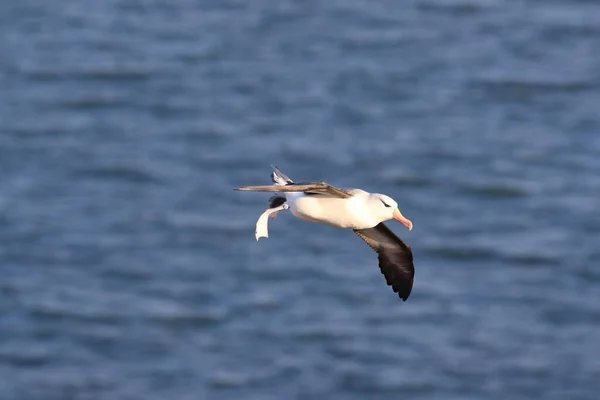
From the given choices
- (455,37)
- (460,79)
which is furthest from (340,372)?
(455,37)

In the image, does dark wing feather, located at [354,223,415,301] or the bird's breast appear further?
dark wing feather, located at [354,223,415,301]

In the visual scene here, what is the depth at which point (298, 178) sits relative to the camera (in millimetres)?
25188

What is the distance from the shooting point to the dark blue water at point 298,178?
22109 millimetres

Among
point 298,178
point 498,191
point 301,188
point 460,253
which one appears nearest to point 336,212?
A: point 301,188

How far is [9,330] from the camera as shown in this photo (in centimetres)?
2312

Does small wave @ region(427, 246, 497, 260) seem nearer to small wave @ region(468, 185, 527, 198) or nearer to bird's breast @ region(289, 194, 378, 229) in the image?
small wave @ region(468, 185, 527, 198)

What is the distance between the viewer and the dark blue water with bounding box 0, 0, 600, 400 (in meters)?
22.1

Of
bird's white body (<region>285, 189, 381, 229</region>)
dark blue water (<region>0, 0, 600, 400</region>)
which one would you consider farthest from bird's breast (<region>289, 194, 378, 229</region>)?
dark blue water (<region>0, 0, 600, 400</region>)

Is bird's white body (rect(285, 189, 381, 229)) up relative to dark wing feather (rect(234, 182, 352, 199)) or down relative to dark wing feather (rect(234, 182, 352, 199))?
up

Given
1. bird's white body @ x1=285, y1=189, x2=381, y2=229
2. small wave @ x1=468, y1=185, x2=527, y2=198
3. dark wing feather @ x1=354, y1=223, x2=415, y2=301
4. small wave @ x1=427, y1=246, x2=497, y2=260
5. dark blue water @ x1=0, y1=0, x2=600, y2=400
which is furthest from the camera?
small wave @ x1=468, y1=185, x2=527, y2=198

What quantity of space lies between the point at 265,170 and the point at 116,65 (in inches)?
280

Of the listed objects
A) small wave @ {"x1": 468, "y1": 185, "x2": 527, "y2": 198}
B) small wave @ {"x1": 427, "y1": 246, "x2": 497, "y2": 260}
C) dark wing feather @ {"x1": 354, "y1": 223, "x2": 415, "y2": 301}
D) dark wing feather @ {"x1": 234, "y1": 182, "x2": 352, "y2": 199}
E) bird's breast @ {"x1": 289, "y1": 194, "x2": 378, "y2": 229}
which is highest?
small wave @ {"x1": 468, "y1": 185, "x2": 527, "y2": 198}

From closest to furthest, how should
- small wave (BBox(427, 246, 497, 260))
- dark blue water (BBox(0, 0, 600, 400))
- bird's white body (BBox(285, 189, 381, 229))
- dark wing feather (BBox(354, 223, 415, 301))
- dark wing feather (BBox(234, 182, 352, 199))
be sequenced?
dark wing feather (BBox(234, 182, 352, 199)) < bird's white body (BBox(285, 189, 381, 229)) < dark wing feather (BBox(354, 223, 415, 301)) < dark blue water (BBox(0, 0, 600, 400)) < small wave (BBox(427, 246, 497, 260))

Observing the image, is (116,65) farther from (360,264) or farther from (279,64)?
(360,264)
